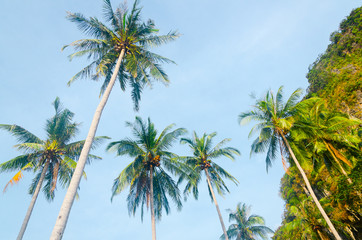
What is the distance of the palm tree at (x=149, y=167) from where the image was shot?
57.2ft

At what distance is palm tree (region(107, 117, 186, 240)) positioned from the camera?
1743 centimetres

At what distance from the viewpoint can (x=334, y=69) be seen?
93.8ft

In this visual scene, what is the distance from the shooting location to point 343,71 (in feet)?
84.4

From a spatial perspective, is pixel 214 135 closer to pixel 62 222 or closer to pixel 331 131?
pixel 331 131

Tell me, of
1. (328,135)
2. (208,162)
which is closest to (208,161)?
(208,162)

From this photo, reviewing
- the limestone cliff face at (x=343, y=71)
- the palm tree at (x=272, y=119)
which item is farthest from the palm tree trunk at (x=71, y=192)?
the limestone cliff face at (x=343, y=71)

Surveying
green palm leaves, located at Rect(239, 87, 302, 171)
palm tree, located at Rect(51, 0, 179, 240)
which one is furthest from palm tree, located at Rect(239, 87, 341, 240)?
palm tree, located at Rect(51, 0, 179, 240)

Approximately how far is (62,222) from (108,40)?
11591 mm

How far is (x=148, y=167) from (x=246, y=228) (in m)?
21.2

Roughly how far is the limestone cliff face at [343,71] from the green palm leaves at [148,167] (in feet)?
59.7

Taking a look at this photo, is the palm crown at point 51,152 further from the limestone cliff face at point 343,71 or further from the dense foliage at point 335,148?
the limestone cliff face at point 343,71

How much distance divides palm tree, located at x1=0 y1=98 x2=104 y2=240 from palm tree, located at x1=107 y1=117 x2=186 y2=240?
10.2 feet

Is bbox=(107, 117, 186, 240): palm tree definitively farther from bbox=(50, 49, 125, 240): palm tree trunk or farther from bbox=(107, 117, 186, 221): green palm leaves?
bbox=(50, 49, 125, 240): palm tree trunk

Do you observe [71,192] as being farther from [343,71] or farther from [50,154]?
[343,71]
